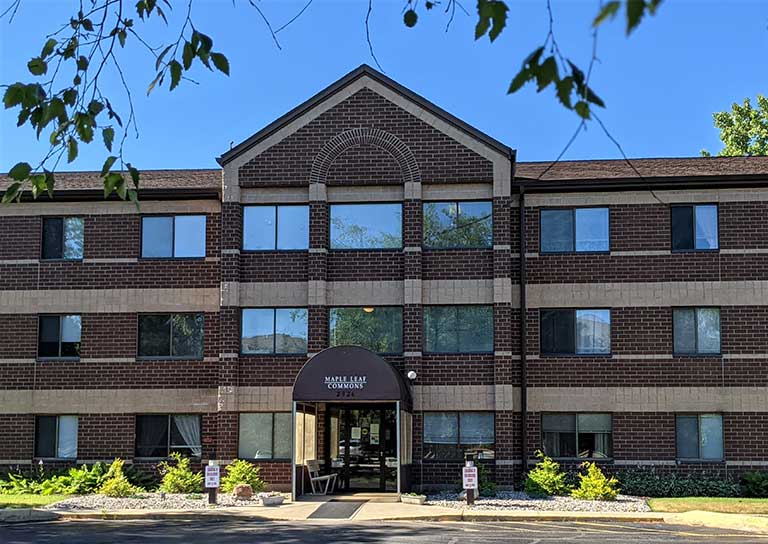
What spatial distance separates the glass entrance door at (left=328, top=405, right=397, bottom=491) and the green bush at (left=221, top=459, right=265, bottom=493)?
2.29 meters

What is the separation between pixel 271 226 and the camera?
93.6ft

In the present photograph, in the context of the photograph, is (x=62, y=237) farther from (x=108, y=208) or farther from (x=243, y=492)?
(x=243, y=492)

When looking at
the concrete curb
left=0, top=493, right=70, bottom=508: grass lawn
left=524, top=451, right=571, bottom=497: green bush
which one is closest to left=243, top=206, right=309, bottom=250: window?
left=0, top=493, right=70, bottom=508: grass lawn

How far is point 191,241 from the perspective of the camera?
2952 cm

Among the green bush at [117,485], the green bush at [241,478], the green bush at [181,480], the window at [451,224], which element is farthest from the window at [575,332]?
the green bush at [117,485]

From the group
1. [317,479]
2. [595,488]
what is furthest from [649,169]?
[317,479]

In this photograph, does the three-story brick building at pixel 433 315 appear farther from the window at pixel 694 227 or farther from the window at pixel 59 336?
the window at pixel 59 336

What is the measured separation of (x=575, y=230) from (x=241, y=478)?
11485mm

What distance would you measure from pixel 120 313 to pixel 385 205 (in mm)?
8351

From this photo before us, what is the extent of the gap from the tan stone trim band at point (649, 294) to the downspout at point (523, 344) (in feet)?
1.07

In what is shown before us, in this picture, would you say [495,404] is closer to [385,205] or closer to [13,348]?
[385,205]

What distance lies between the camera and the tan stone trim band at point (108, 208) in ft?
96.5

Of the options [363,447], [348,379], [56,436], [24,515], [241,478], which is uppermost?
[348,379]

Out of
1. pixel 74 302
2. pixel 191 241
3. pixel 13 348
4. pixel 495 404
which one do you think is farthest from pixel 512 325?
pixel 13 348
